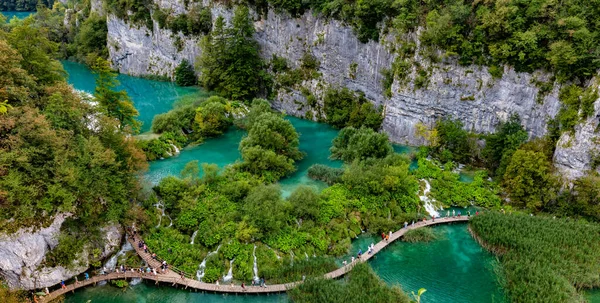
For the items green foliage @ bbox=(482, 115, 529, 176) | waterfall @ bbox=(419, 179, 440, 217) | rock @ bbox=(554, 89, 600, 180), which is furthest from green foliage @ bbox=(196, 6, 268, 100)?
rock @ bbox=(554, 89, 600, 180)

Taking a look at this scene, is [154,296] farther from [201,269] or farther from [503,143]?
[503,143]

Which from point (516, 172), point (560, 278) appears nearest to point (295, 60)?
point (516, 172)

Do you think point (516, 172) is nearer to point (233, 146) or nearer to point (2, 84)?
point (233, 146)

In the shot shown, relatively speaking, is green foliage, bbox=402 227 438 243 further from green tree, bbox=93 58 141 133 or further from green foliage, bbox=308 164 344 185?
green tree, bbox=93 58 141 133

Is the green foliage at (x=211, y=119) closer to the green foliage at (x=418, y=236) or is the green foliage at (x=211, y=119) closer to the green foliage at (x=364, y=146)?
the green foliage at (x=364, y=146)

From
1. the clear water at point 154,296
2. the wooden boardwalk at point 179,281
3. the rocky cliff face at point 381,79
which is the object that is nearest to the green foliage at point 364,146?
the rocky cliff face at point 381,79

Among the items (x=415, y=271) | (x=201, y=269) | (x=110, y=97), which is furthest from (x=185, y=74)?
(x=415, y=271)
